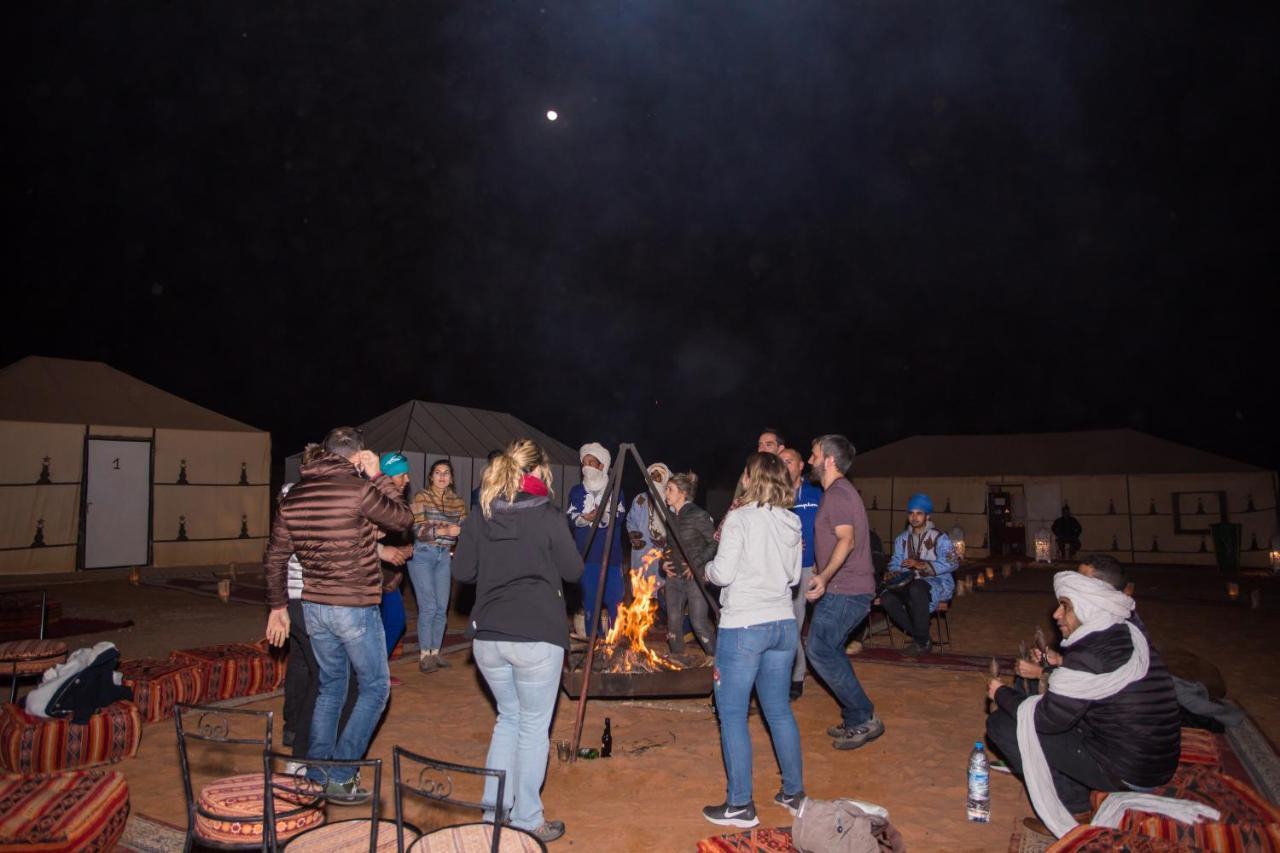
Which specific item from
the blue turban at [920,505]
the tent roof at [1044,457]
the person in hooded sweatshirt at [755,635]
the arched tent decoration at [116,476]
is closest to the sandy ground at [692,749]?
the person in hooded sweatshirt at [755,635]

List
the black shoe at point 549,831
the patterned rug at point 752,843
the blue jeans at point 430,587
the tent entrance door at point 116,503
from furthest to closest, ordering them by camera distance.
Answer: the tent entrance door at point 116,503, the blue jeans at point 430,587, the black shoe at point 549,831, the patterned rug at point 752,843

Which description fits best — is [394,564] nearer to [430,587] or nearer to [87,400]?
[430,587]

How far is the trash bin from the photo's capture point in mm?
17656

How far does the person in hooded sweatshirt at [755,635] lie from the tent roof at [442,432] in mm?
12291

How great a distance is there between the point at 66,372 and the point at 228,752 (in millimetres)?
14483

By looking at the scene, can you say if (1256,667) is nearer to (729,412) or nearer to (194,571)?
(194,571)

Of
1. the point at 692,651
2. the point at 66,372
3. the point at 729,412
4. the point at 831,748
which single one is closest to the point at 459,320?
the point at 729,412

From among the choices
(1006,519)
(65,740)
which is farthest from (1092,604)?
(1006,519)

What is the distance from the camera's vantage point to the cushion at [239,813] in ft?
8.96

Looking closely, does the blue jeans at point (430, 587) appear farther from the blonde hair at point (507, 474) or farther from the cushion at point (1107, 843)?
the cushion at point (1107, 843)

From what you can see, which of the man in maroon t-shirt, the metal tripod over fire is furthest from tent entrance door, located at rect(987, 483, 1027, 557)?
the man in maroon t-shirt

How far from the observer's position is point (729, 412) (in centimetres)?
4125

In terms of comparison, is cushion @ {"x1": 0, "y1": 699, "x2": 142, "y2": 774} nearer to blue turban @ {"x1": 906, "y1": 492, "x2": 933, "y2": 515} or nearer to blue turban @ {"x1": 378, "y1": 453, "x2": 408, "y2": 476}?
blue turban @ {"x1": 378, "y1": 453, "x2": 408, "y2": 476}

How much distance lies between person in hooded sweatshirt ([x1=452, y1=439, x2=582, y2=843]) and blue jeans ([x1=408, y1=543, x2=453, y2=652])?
3.31 meters
